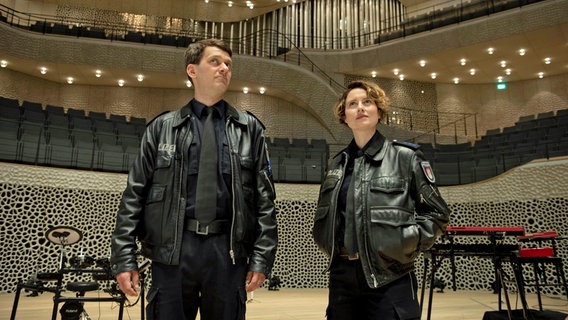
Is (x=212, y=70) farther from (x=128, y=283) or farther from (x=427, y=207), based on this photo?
(x=427, y=207)

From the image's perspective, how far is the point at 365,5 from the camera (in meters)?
15.5

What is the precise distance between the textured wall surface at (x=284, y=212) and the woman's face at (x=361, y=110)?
7.00 m

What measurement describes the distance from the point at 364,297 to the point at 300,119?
40.1 ft

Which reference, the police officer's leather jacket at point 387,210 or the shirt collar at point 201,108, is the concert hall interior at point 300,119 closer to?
the police officer's leather jacket at point 387,210

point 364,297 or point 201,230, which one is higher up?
point 201,230

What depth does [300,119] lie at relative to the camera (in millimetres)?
13727

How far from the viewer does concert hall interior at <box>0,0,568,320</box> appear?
21.9 feet

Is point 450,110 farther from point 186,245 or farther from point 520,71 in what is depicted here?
point 186,245

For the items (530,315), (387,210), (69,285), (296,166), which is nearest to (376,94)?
(387,210)

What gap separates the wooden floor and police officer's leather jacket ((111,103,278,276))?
3469 millimetres

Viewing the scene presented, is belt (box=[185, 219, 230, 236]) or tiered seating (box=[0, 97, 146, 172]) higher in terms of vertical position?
tiered seating (box=[0, 97, 146, 172])

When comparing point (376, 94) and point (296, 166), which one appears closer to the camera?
point (376, 94)

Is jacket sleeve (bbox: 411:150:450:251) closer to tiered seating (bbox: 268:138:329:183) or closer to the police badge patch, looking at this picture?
the police badge patch

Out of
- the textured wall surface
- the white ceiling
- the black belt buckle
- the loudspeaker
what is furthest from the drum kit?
the white ceiling
